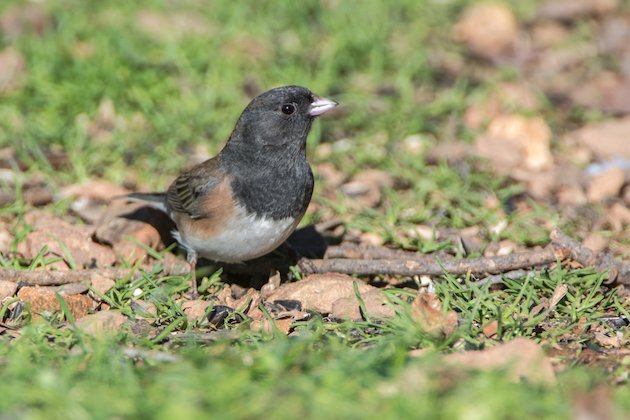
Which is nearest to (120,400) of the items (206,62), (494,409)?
(494,409)

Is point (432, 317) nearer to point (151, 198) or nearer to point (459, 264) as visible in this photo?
point (459, 264)

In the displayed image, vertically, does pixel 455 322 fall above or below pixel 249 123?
below

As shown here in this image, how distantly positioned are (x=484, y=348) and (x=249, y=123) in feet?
5.21

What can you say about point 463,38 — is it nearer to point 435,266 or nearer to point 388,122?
point 388,122

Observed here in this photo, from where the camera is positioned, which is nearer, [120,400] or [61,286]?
[120,400]

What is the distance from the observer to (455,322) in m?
3.39

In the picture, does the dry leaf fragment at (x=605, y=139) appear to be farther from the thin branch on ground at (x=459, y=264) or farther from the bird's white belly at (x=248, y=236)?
the bird's white belly at (x=248, y=236)

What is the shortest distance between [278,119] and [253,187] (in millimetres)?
369

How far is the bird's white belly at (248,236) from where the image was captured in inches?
157

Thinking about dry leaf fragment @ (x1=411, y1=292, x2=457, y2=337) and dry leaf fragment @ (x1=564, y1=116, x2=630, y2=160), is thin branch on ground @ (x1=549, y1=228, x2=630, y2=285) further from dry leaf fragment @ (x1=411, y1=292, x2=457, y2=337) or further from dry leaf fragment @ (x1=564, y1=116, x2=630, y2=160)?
dry leaf fragment @ (x1=564, y1=116, x2=630, y2=160)

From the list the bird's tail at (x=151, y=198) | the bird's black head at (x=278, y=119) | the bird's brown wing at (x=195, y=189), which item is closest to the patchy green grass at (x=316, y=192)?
the bird's brown wing at (x=195, y=189)

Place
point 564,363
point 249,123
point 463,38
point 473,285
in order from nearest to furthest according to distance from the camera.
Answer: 1. point 564,363
2. point 473,285
3. point 249,123
4. point 463,38

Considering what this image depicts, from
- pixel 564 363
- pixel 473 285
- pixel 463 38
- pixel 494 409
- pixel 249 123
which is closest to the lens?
pixel 494 409

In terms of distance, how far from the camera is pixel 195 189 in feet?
14.0
